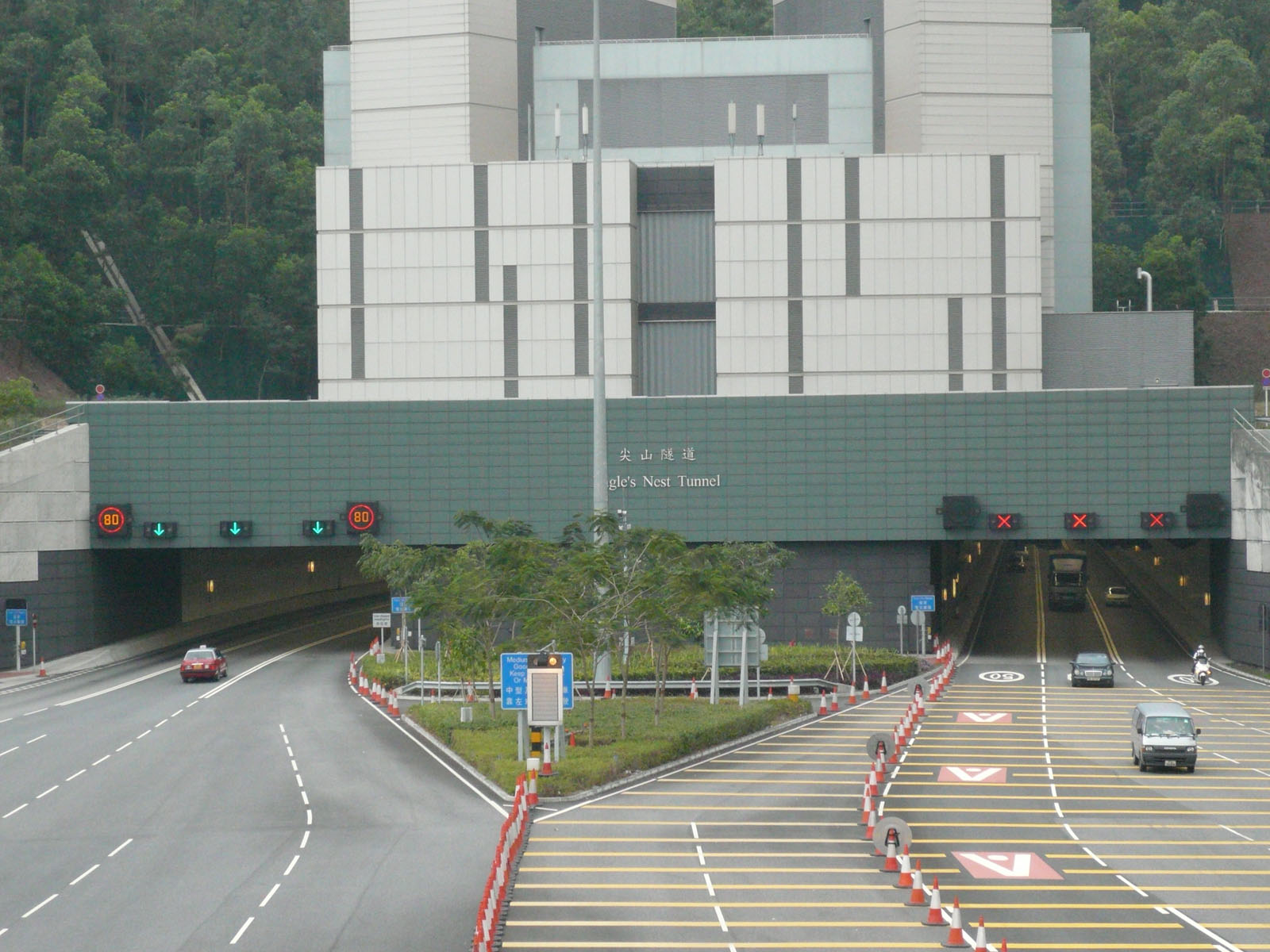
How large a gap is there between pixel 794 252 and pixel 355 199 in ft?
82.1

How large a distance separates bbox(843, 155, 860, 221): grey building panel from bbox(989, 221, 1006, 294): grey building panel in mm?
7535

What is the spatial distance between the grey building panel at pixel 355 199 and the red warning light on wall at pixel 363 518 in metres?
19.3

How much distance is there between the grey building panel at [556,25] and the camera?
102375mm

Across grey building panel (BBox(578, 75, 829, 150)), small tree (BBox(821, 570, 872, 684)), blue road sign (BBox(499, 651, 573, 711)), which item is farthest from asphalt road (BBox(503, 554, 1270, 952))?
grey building panel (BBox(578, 75, 829, 150))

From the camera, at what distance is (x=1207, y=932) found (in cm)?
2931

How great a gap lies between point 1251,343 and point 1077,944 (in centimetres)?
13536

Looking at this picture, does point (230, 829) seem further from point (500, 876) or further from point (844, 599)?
point (844, 599)

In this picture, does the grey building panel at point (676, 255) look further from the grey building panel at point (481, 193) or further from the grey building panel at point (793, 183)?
the grey building panel at point (481, 193)

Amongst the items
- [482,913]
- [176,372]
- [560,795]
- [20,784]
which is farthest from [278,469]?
[176,372]

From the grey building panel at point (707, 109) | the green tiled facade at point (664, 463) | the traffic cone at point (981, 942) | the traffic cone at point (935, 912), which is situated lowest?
the traffic cone at point (935, 912)

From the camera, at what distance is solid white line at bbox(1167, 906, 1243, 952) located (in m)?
28.2

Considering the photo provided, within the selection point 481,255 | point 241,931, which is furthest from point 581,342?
point 241,931

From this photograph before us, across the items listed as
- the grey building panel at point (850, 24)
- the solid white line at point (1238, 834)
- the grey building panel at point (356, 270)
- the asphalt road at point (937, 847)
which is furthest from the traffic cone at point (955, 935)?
the grey building panel at point (850, 24)

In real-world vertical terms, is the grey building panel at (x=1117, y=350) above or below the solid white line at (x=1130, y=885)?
above
